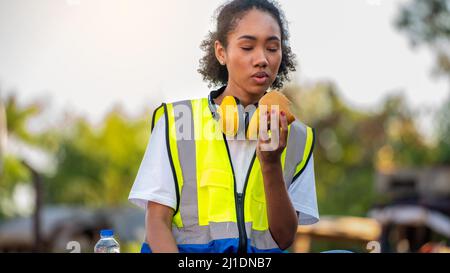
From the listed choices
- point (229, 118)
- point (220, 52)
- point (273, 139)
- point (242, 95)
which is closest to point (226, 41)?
point (220, 52)

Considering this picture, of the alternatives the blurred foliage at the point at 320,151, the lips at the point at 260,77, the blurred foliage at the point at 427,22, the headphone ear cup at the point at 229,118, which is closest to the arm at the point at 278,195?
the headphone ear cup at the point at 229,118

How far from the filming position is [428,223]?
2495 centimetres

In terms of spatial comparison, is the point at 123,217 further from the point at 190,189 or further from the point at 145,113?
the point at 190,189

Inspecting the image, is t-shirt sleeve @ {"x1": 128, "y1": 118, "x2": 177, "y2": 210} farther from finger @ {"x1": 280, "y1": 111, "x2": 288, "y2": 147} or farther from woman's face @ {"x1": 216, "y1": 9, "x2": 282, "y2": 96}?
finger @ {"x1": 280, "y1": 111, "x2": 288, "y2": 147}

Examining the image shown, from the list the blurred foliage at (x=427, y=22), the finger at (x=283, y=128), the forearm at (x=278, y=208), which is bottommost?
the forearm at (x=278, y=208)

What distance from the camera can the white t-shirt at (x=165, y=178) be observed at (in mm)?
3033

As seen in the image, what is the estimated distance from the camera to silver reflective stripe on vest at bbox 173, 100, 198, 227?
307cm

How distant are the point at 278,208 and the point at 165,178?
1.23 ft

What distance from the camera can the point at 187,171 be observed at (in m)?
3.08

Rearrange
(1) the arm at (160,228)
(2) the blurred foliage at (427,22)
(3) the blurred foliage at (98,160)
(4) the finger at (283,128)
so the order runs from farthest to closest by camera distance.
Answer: (3) the blurred foliage at (98,160)
(2) the blurred foliage at (427,22)
(1) the arm at (160,228)
(4) the finger at (283,128)

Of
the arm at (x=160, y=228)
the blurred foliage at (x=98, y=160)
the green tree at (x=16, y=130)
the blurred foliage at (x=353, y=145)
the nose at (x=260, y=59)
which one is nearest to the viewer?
the arm at (x=160, y=228)

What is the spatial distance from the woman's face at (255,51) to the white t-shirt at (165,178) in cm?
21

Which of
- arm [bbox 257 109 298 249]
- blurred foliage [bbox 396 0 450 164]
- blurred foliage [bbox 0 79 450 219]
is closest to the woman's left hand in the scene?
arm [bbox 257 109 298 249]

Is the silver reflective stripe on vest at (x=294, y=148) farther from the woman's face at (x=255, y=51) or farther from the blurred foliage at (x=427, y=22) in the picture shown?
the blurred foliage at (x=427, y=22)
